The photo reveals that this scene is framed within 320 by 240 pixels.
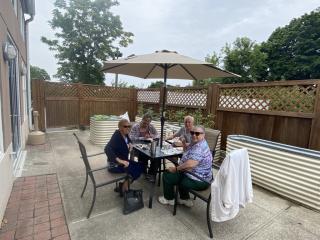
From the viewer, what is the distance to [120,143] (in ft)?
8.57

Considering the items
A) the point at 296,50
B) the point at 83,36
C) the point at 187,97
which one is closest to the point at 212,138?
the point at 187,97

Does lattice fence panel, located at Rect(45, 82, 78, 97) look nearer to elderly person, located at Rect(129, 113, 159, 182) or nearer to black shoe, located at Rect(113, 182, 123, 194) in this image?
elderly person, located at Rect(129, 113, 159, 182)

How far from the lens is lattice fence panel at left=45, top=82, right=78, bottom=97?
24.0 ft

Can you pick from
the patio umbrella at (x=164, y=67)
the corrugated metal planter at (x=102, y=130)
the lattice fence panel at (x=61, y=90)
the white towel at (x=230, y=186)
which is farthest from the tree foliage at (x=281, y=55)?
the white towel at (x=230, y=186)

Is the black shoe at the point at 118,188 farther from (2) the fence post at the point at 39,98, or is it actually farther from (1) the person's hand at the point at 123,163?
(2) the fence post at the point at 39,98

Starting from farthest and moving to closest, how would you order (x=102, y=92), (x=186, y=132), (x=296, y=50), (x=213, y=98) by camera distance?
(x=296, y=50) < (x=102, y=92) < (x=213, y=98) < (x=186, y=132)

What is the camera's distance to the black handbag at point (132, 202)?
7.91 ft

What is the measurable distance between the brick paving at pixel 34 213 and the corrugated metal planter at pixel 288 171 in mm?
2900

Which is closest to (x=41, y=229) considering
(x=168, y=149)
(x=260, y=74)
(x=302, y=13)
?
(x=168, y=149)

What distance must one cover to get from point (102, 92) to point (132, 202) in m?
6.80

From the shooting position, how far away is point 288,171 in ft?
9.49

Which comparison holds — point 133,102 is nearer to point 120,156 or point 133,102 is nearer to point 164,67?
point 164,67

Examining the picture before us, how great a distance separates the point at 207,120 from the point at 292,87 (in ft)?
6.84

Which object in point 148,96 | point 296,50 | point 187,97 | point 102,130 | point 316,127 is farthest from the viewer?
point 296,50
